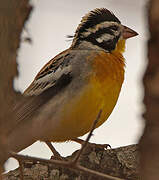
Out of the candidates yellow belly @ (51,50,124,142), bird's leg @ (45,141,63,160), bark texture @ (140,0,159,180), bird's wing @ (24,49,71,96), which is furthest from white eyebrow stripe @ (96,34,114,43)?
bark texture @ (140,0,159,180)

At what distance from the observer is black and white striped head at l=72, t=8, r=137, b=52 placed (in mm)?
6336

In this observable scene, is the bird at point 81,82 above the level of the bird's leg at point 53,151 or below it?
above

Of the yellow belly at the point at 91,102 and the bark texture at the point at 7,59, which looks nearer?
the bark texture at the point at 7,59

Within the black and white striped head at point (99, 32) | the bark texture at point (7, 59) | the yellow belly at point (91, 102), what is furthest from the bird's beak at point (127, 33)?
the bark texture at point (7, 59)

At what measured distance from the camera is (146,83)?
5.78ft

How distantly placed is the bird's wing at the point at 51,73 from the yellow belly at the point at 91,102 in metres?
0.44

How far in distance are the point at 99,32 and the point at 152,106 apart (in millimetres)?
4676

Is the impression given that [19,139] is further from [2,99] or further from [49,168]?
[2,99]

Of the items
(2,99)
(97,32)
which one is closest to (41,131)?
(97,32)

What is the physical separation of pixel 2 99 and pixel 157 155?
1388 millimetres

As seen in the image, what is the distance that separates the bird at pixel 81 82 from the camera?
17.8ft

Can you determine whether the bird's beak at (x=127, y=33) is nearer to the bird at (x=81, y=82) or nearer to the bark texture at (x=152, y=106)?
the bird at (x=81, y=82)

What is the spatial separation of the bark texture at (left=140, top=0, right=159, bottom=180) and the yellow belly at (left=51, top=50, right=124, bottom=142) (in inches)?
141

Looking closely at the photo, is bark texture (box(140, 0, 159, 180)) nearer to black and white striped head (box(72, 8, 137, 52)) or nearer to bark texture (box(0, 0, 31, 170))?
bark texture (box(0, 0, 31, 170))
